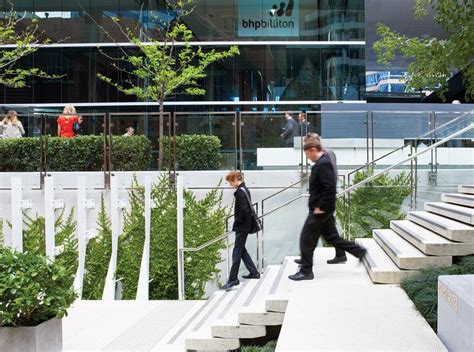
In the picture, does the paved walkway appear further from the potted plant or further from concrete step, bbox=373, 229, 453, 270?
the potted plant

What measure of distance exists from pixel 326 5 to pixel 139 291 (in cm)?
1962

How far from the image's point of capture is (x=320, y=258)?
1027cm

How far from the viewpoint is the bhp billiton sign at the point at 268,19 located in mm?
28734

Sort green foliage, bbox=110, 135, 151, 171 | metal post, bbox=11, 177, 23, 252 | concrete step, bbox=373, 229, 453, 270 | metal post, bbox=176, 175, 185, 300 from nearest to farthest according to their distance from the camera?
concrete step, bbox=373, 229, 453, 270 < metal post, bbox=11, 177, 23, 252 < metal post, bbox=176, 175, 185, 300 < green foliage, bbox=110, 135, 151, 171

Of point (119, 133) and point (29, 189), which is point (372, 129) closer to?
point (119, 133)

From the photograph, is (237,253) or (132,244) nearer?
(237,253)

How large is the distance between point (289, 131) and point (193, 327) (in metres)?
8.03

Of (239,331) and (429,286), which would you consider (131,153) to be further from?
(429,286)

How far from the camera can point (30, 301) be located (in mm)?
6184

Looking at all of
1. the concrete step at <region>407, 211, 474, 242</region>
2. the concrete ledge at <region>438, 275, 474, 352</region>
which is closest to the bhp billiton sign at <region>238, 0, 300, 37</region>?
the concrete step at <region>407, 211, 474, 242</region>

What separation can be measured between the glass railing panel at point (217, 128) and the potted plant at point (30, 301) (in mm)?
9346

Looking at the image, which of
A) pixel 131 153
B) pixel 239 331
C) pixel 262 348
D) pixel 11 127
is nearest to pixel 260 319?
pixel 239 331

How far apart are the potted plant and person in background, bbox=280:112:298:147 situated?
31.4 ft

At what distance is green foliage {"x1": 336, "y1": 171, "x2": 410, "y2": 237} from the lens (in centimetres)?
1264
